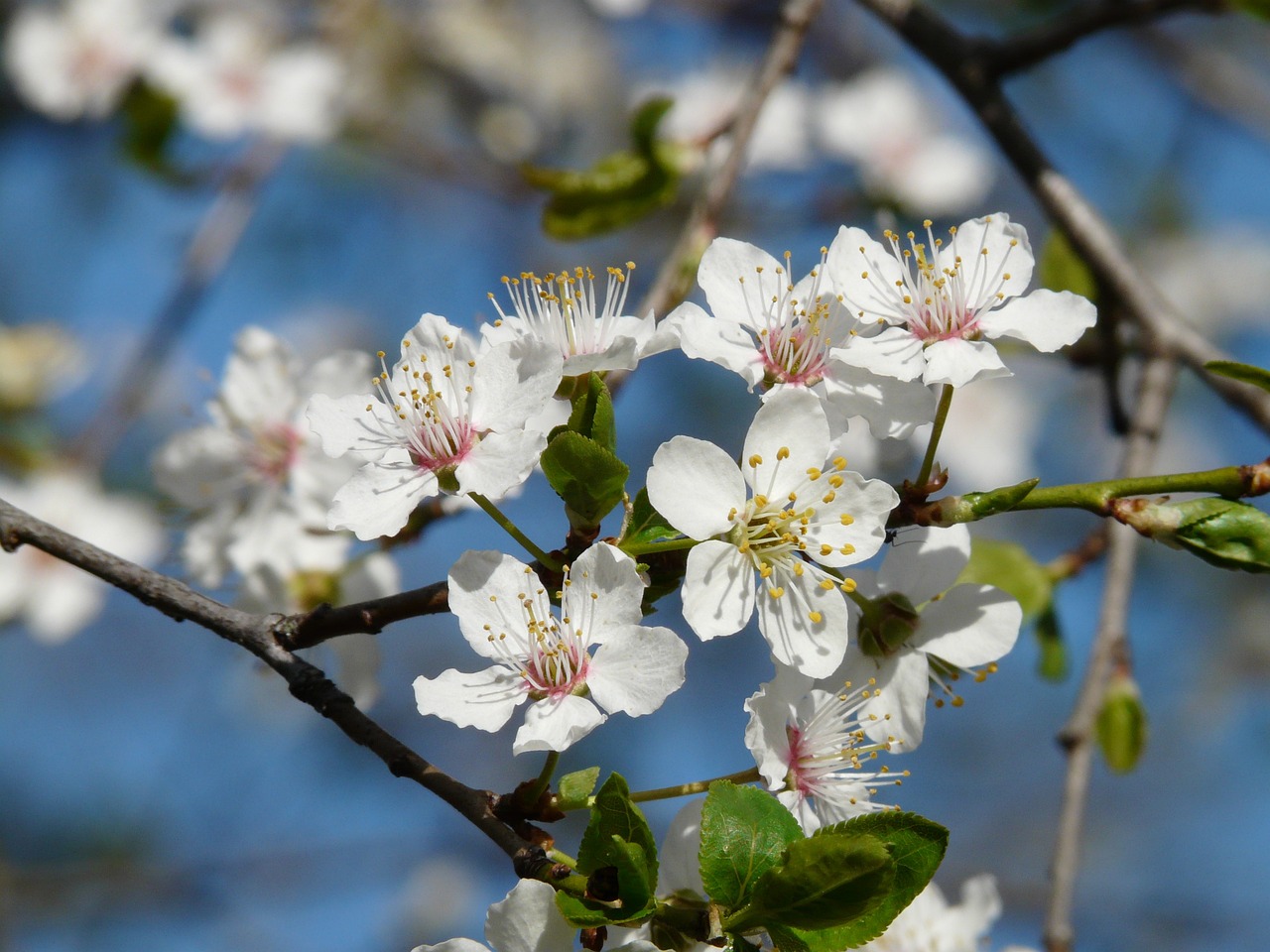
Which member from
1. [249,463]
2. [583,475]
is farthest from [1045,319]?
[249,463]

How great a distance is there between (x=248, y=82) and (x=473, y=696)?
9.53 feet

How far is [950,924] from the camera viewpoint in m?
1.65

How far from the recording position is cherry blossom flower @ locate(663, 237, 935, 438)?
3.95ft

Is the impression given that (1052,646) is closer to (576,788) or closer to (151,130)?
(576,788)

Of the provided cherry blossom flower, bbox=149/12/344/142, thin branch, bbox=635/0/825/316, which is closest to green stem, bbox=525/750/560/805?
thin branch, bbox=635/0/825/316

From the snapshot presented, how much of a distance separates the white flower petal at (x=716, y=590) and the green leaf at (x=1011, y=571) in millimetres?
717

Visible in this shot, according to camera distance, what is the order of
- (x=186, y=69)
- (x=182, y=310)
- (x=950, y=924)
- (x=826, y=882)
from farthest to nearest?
(x=186, y=69), (x=182, y=310), (x=950, y=924), (x=826, y=882)

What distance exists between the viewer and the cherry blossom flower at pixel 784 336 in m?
1.21

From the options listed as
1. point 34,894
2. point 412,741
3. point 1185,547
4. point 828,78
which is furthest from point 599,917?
point 412,741

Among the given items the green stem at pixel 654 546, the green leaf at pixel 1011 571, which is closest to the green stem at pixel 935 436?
the green stem at pixel 654 546

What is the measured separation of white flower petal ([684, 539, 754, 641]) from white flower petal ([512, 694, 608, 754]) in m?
0.13

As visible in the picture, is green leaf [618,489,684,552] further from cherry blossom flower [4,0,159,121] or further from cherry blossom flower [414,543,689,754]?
cherry blossom flower [4,0,159,121]

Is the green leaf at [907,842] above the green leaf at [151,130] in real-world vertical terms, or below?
below

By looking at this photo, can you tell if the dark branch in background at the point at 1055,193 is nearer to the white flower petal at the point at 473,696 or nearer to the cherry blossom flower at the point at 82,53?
the white flower petal at the point at 473,696
